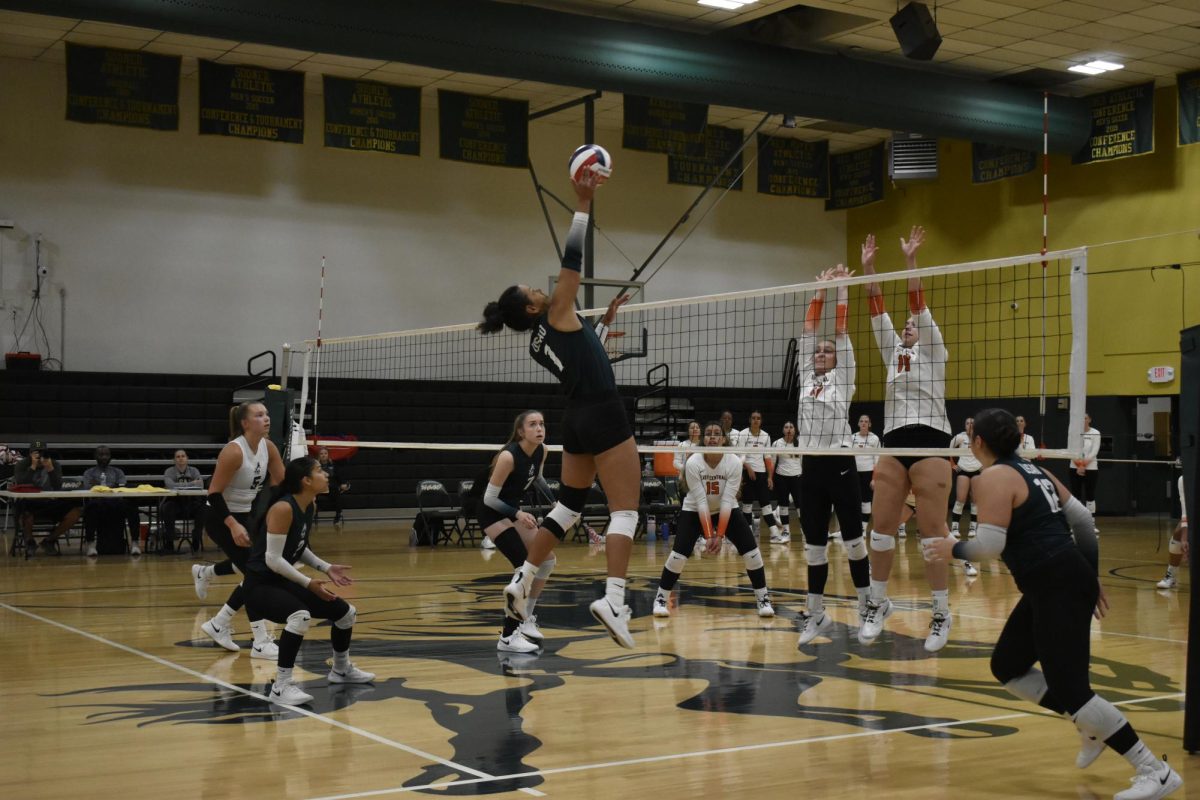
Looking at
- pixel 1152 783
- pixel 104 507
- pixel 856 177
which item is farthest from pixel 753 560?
pixel 856 177

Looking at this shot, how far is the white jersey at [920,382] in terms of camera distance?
6938 millimetres

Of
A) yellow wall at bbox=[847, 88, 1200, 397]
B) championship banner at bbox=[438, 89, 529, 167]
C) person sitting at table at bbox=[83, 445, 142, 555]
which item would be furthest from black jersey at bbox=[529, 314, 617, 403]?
yellow wall at bbox=[847, 88, 1200, 397]

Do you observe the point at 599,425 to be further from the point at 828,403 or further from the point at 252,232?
the point at 252,232

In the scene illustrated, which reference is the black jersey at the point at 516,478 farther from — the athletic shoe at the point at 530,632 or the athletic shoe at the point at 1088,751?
the athletic shoe at the point at 1088,751

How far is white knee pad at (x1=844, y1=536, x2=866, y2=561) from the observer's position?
24.8 ft

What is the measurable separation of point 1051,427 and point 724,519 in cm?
1368

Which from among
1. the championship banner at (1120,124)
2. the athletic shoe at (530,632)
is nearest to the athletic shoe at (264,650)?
the athletic shoe at (530,632)

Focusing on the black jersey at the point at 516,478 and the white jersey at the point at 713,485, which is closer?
the black jersey at the point at 516,478

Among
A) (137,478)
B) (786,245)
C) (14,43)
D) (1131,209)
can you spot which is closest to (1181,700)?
(137,478)

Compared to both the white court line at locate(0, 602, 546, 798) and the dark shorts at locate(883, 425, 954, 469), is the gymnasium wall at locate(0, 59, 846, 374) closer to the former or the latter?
the white court line at locate(0, 602, 546, 798)

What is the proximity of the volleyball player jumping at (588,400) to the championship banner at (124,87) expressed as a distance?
1208 centimetres

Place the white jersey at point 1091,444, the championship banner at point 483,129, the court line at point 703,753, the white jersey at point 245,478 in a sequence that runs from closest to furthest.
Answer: the court line at point 703,753 → the white jersey at point 245,478 → the white jersey at point 1091,444 → the championship banner at point 483,129

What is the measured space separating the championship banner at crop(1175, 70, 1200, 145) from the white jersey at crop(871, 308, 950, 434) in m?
14.0

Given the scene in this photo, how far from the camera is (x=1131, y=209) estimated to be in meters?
20.0
